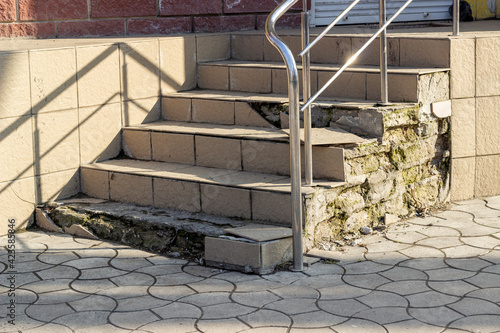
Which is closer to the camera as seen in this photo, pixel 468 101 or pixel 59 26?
pixel 468 101

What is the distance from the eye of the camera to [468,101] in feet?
17.3

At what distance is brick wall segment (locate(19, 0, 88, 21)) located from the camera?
606cm

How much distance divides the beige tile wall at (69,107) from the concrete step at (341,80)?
36 centimetres

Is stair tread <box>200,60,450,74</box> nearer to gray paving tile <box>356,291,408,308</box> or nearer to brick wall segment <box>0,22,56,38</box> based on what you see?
brick wall segment <box>0,22,56,38</box>

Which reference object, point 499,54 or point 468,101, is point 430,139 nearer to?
point 468,101

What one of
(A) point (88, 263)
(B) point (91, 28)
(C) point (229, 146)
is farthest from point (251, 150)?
(B) point (91, 28)

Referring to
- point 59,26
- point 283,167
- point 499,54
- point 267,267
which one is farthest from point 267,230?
point 59,26

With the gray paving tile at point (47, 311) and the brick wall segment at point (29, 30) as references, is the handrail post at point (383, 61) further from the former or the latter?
the brick wall segment at point (29, 30)

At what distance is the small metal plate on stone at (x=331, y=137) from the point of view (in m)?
4.57

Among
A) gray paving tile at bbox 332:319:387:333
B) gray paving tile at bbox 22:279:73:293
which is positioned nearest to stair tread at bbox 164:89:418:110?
gray paving tile at bbox 332:319:387:333

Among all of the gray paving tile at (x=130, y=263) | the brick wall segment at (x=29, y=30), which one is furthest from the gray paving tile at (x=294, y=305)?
the brick wall segment at (x=29, y=30)

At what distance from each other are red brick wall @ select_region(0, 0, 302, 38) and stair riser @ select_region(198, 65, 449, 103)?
879mm

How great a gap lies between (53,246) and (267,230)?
1402mm

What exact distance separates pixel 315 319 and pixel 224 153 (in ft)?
6.04
